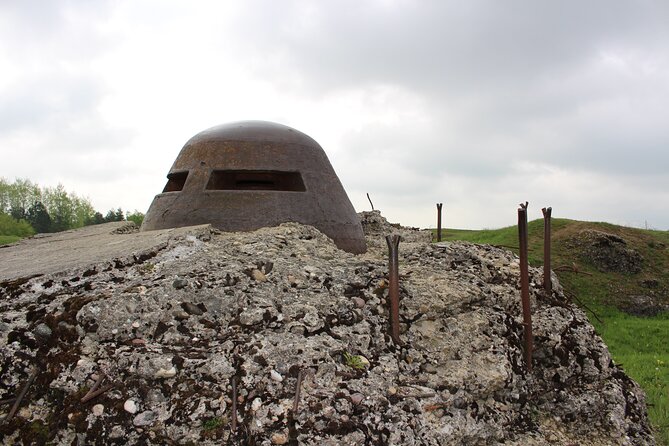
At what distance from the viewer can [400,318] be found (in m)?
3.78

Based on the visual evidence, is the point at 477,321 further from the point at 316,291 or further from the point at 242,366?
the point at 242,366

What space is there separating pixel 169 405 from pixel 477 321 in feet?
6.94

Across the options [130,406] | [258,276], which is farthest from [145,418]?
[258,276]

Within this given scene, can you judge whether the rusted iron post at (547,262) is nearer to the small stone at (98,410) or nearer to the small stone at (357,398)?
the small stone at (357,398)

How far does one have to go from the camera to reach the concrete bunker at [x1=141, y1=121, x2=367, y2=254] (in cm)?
510

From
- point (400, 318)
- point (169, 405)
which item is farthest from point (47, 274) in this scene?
point (400, 318)

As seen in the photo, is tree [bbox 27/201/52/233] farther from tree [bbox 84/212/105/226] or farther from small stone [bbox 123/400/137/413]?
small stone [bbox 123/400/137/413]

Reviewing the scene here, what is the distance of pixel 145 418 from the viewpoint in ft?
9.12

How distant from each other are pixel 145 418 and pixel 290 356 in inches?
32.1

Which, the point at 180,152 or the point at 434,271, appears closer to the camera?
the point at 434,271

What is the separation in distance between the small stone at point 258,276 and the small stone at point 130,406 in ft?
3.81

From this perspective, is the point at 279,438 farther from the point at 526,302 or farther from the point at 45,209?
the point at 45,209

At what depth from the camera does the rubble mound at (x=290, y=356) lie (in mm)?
2830

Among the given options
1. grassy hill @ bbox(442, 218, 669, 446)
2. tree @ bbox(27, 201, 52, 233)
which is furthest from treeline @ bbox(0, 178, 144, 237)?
grassy hill @ bbox(442, 218, 669, 446)
